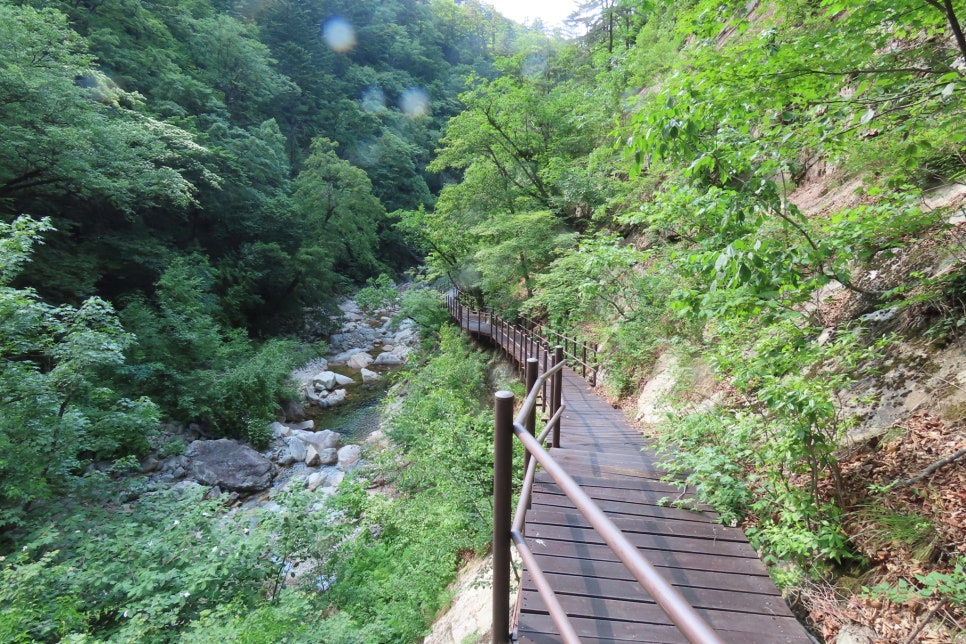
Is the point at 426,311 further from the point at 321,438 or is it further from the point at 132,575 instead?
the point at 132,575

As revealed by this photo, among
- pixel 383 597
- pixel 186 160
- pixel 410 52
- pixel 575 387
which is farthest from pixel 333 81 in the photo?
pixel 383 597

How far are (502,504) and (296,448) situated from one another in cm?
958

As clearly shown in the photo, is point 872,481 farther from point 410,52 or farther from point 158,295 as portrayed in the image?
point 410,52

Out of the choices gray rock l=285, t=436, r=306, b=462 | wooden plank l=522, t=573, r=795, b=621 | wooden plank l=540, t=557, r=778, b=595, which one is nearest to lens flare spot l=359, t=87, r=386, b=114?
gray rock l=285, t=436, r=306, b=462

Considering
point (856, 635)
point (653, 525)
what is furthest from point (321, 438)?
point (856, 635)

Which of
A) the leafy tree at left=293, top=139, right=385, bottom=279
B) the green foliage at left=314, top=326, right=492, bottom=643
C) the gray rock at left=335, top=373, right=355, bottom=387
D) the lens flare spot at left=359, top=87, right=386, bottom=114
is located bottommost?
the green foliage at left=314, top=326, right=492, bottom=643

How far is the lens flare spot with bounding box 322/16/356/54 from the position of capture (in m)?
32.0

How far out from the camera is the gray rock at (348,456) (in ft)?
29.9

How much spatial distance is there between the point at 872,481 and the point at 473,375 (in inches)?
342

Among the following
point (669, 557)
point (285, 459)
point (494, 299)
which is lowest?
point (285, 459)

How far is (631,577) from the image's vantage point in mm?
2326

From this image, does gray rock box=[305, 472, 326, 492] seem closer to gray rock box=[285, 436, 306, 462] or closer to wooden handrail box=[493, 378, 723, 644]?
gray rock box=[285, 436, 306, 462]

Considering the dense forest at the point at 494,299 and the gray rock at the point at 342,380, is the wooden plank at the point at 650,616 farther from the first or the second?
the gray rock at the point at 342,380

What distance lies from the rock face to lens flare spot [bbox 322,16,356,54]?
110 ft
